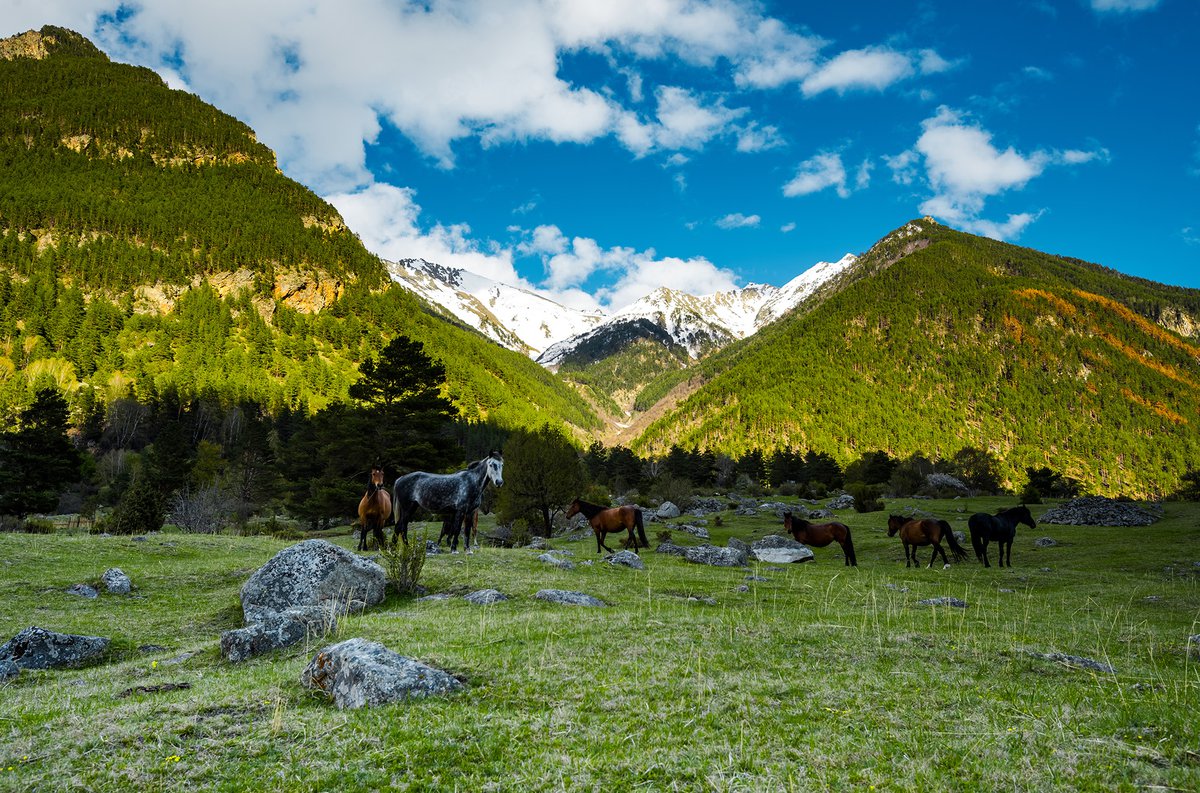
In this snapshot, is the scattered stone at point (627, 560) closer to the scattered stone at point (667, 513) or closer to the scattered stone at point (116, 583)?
the scattered stone at point (116, 583)

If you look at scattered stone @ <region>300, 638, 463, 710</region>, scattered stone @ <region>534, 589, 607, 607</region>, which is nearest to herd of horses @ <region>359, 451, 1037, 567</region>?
scattered stone @ <region>534, 589, 607, 607</region>

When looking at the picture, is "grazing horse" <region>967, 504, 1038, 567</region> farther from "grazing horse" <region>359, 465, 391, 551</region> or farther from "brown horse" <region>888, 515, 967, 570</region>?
"grazing horse" <region>359, 465, 391, 551</region>

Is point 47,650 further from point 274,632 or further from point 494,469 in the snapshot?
point 494,469

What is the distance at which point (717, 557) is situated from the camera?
24.1m

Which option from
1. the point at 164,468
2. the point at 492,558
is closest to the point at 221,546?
the point at 492,558

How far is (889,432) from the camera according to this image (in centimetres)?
17800

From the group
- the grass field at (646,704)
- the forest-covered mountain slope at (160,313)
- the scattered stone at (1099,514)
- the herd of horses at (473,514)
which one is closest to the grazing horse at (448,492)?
the herd of horses at (473,514)

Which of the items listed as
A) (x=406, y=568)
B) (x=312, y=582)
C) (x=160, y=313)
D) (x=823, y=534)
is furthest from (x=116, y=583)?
(x=160, y=313)

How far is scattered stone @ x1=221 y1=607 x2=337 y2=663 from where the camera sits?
9383mm

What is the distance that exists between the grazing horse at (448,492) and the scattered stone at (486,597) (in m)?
7.38

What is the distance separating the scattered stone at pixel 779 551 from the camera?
2706 centimetres

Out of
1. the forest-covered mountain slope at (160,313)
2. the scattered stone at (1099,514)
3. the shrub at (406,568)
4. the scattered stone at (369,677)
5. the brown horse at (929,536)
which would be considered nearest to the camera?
the scattered stone at (369,677)

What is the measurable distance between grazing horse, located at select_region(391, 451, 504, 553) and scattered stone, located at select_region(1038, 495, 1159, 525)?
37.4 m

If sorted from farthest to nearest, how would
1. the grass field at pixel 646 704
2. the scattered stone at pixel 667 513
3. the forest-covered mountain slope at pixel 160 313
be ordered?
the forest-covered mountain slope at pixel 160 313
the scattered stone at pixel 667 513
the grass field at pixel 646 704
